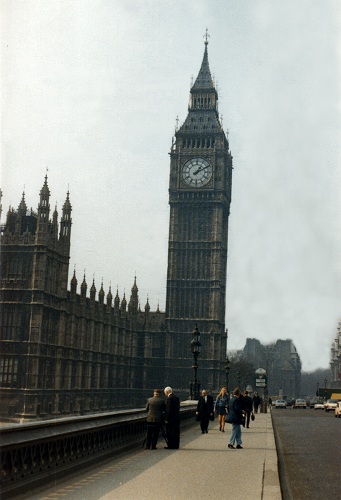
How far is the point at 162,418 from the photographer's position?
19.0m

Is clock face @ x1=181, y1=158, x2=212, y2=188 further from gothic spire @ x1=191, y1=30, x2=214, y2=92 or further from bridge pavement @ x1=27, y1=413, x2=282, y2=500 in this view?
bridge pavement @ x1=27, y1=413, x2=282, y2=500

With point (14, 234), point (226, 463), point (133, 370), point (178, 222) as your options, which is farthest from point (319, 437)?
point (178, 222)

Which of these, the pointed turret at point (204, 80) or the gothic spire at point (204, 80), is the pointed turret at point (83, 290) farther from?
the gothic spire at point (204, 80)

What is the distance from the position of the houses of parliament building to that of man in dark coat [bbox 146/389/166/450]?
35473 mm

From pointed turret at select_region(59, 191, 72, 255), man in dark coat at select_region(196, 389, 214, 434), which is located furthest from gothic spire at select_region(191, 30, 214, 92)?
man in dark coat at select_region(196, 389, 214, 434)

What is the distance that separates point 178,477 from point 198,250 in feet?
289

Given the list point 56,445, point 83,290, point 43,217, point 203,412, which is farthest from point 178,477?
point 83,290

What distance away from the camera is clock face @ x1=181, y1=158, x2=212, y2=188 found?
334ft

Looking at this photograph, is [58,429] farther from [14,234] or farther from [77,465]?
[14,234]

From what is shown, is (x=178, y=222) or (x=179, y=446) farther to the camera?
(x=178, y=222)

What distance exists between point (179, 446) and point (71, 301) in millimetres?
48847

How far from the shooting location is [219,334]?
97875 mm

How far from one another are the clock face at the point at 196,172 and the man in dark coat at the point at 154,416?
83.4m

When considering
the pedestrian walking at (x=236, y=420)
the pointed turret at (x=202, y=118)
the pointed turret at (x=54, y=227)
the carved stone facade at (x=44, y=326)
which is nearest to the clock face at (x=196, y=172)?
the pointed turret at (x=202, y=118)
